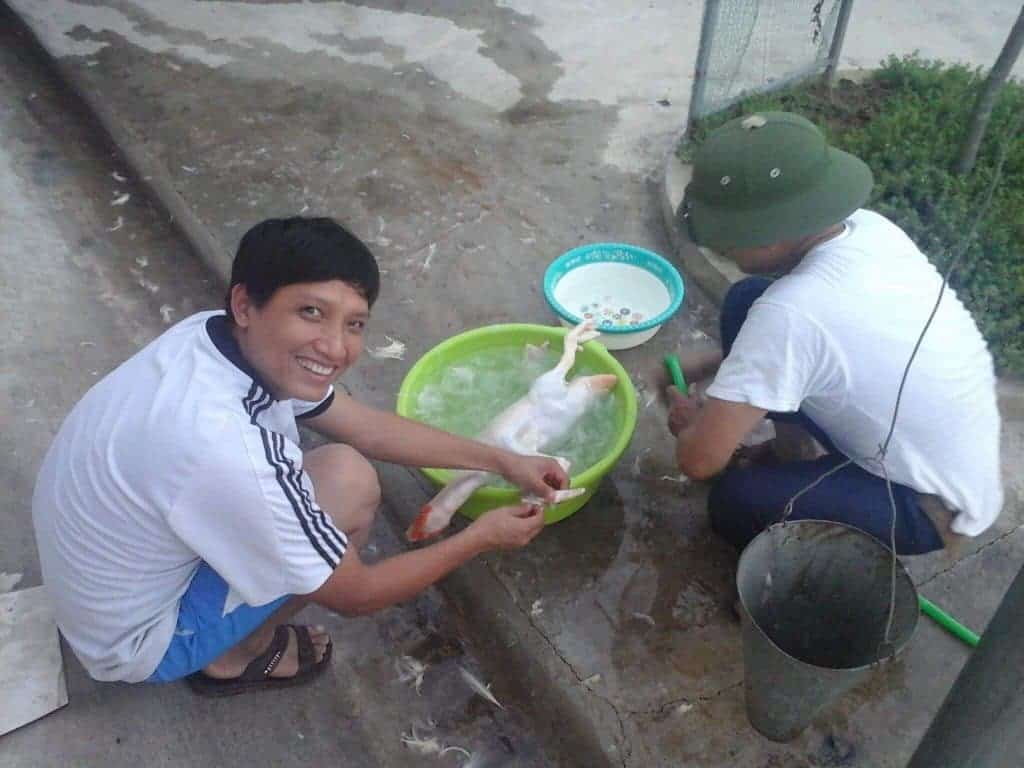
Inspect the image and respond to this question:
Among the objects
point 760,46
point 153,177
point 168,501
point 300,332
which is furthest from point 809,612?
point 153,177

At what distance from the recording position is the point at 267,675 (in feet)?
7.86

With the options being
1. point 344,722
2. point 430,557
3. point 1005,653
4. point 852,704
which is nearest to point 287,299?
point 430,557

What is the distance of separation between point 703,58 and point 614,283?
127 cm

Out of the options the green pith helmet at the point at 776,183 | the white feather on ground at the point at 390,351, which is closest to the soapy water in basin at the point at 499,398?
the white feather on ground at the point at 390,351

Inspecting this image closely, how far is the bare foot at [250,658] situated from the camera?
7.73 ft

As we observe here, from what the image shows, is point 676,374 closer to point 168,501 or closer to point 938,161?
point 168,501

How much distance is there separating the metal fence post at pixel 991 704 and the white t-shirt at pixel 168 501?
1277mm

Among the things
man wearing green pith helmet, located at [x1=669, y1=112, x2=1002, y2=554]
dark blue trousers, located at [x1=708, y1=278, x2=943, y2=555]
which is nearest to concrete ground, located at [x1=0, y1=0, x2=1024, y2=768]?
dark blue trousers, located at [x1=708, y1=278, x2=943, y2=555]

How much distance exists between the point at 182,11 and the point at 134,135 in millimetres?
1630

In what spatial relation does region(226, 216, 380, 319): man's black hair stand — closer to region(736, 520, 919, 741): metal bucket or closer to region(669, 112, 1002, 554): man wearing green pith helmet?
region(669, 112, 1002, 554): man wearing green pith helmet

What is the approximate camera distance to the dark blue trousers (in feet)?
7.32

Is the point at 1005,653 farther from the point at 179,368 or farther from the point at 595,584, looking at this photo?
Result: the point at 179,368

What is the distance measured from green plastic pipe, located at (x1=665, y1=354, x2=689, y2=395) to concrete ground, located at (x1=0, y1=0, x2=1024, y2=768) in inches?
11.9

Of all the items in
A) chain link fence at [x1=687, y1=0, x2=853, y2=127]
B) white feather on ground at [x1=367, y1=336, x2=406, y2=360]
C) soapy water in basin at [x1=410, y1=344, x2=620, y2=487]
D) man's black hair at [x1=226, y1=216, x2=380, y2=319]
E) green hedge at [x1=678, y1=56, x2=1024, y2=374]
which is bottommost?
white feather on ground at [x1=367, y1=336, x2=406, y2=360]
